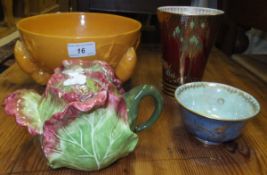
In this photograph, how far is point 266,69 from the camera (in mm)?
795

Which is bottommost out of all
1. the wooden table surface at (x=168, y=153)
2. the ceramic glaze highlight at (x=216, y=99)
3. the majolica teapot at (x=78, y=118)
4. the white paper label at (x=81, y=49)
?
the wooden table surface at (x=168, y=153)

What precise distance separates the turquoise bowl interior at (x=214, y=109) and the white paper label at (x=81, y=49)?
140mm

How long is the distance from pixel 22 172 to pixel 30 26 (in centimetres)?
28

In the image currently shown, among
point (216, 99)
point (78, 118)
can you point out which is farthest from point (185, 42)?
point (78, 118)

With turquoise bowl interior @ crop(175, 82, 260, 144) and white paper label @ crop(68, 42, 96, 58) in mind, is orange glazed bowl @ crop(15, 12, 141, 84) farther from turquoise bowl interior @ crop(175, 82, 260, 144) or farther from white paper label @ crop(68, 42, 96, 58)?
turquoise bowl interior @ crop(175, 82, 260, 144)

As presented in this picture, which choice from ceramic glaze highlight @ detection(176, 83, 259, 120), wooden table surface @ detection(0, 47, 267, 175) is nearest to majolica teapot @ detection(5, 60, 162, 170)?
wooden table surface @ detection(0, 47, 267, 175)

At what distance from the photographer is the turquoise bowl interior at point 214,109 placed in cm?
38

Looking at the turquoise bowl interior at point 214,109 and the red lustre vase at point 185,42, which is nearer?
the turquoise bowl interior at point 214,109

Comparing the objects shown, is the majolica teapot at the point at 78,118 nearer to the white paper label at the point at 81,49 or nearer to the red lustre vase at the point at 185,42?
the white paper label at the point at 81,49

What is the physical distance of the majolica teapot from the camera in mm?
301

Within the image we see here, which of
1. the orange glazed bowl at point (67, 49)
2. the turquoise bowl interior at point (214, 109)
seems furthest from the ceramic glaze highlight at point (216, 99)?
the orange glazed bowl at point (67, 49)

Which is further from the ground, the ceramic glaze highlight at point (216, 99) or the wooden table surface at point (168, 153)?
the ceramic glaze highlight at point (216, 99)

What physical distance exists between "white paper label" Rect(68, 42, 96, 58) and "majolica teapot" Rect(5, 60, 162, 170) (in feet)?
0.29

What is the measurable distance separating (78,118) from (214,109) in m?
0.27
